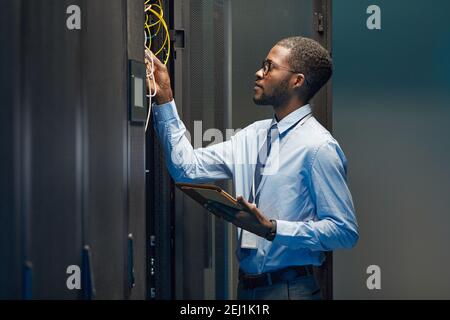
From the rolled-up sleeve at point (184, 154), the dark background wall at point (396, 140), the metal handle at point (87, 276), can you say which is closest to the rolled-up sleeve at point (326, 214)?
the rolled-up sleeve at point (184, 154)

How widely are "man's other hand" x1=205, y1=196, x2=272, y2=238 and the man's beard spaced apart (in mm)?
457

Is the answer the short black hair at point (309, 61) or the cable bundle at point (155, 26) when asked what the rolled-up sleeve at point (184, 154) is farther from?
the short black hair at point (309, 61)

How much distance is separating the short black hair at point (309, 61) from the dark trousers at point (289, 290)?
0.67 m

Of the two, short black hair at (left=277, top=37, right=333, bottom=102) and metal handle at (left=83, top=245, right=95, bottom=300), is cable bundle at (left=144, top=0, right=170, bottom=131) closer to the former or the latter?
short black hair at (left=277, top=37, right=333, bottom=102)

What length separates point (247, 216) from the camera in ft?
6.93

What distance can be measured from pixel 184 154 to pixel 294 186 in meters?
0.41

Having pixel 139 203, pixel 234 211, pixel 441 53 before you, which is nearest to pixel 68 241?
pixel 139 203

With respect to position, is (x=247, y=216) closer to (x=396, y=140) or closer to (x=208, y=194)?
(x=208, y=194)

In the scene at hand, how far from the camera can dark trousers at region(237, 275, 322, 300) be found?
2.18 m

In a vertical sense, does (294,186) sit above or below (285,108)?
below

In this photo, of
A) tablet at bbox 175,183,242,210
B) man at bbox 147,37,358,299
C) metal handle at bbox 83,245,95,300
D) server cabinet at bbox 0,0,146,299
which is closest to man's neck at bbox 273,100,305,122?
man at bbox 147,37,358,299

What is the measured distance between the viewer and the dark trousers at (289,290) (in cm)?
218

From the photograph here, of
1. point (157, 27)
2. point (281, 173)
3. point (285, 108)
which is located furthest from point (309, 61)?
point (157, 27)

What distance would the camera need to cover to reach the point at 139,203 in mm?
1885
